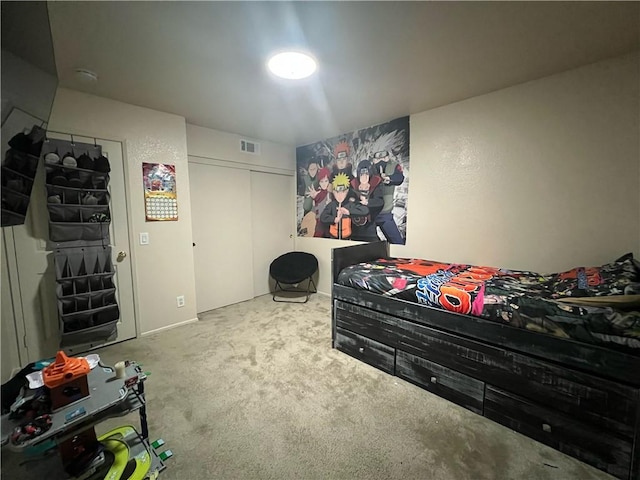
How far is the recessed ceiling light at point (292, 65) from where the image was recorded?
1.80 m

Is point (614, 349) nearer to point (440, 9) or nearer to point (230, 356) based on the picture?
point (440, 9)

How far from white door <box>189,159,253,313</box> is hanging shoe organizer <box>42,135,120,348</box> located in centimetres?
Result: 103

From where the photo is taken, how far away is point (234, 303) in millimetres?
3779

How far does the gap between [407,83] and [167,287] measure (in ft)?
10.4

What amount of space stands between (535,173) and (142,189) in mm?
3691

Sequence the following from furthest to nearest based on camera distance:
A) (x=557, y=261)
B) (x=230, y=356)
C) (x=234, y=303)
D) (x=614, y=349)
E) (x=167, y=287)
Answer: (x=234, y=303) → (x=167, y=287) → (x=230, y=356) → (x=557, y=261) → (x=614, y=349)

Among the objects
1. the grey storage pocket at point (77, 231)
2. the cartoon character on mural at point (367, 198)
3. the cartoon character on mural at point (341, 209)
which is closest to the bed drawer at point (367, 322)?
the cartoon character on mural at point (367, 198)

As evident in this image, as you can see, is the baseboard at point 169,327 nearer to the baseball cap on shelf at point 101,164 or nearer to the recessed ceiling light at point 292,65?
the baseball cap on shelf at point 101,164

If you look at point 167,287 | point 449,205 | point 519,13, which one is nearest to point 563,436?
point 449,205

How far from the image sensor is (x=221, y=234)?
358 cm

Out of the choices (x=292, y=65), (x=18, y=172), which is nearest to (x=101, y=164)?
(x=18, y=172)

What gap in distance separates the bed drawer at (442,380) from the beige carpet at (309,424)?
6 centimetres

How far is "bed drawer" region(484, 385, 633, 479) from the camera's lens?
127 centimetres

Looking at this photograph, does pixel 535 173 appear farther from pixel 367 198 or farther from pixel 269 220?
pixel 269 220
